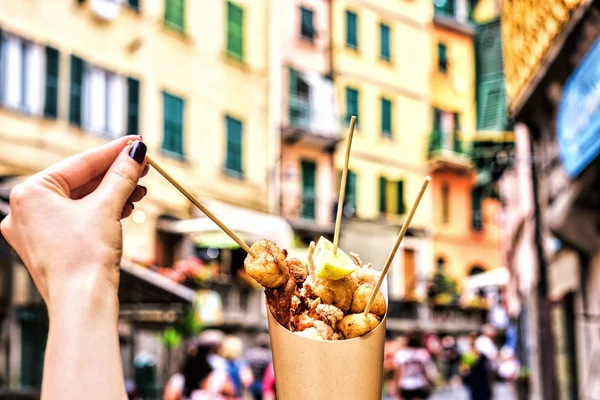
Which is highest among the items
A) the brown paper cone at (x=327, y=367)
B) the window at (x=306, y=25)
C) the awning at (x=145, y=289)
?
the window at (x=306, y=25)

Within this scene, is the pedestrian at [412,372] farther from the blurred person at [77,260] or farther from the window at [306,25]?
the window at [306,25]

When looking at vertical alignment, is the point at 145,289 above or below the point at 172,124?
below

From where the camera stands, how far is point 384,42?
27.7 m

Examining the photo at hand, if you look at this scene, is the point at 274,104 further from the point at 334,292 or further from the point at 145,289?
the point at 334,292

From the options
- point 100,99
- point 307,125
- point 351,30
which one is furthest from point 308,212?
point 100,99

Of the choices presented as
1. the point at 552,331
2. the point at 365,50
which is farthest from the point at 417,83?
the point at 552,331

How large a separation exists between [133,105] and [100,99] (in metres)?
0.86

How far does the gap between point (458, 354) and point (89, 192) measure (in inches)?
878

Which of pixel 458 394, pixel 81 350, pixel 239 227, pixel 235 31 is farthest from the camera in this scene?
pixel 235 31

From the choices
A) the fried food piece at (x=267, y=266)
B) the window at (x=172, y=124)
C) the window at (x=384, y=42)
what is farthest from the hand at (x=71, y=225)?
the window at (x=384, y=42)

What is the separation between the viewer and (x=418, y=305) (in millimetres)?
23797

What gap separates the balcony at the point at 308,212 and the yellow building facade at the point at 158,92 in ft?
6.49

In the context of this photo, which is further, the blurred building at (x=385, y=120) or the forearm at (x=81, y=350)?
the blurred building at (x=385, y=120)

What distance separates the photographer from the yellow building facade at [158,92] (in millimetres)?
14570
